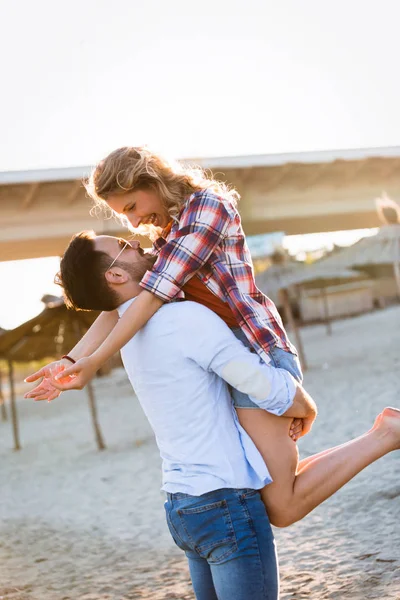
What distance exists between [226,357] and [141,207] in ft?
1.92

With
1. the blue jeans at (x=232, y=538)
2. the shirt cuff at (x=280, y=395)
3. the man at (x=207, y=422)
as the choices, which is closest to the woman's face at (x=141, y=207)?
the man at (x=207, y=422)

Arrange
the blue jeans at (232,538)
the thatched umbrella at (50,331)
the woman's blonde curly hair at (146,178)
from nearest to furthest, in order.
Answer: the blue jeans at (232,538)
the woman's blonde curly hair at (146,178)
the thatched umbrella at (50,331)

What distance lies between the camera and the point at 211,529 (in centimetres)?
231

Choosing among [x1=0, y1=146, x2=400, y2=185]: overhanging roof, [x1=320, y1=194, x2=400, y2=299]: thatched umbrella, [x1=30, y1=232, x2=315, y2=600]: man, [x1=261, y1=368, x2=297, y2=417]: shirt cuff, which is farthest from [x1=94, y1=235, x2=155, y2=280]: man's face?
[x1=320, y1=194, x2=400, y2=299]: thatched umbrella

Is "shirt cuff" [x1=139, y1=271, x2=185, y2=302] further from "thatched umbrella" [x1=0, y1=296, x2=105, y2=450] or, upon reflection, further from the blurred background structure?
the blurred background structure

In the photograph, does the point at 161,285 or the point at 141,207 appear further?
the point at 141,207

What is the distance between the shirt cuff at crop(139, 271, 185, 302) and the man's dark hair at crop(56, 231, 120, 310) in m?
0.12

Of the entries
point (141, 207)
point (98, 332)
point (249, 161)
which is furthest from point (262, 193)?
point (141, 207)

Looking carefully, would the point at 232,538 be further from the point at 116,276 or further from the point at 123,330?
the point at 116,276

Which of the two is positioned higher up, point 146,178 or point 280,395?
point 146,178

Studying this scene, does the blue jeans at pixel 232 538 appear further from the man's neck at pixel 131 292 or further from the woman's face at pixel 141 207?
the woman's face at pixel 141 207

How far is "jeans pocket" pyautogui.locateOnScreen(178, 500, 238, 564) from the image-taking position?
2.29m

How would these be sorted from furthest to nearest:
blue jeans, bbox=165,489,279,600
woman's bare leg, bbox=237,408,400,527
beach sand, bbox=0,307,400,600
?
beach sand, bbox=0,307,400,600 → woman's bare leg, bbox=237,408,400,527 → blue jeans, bbox=165,489,279,600

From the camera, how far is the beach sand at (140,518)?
561cm
